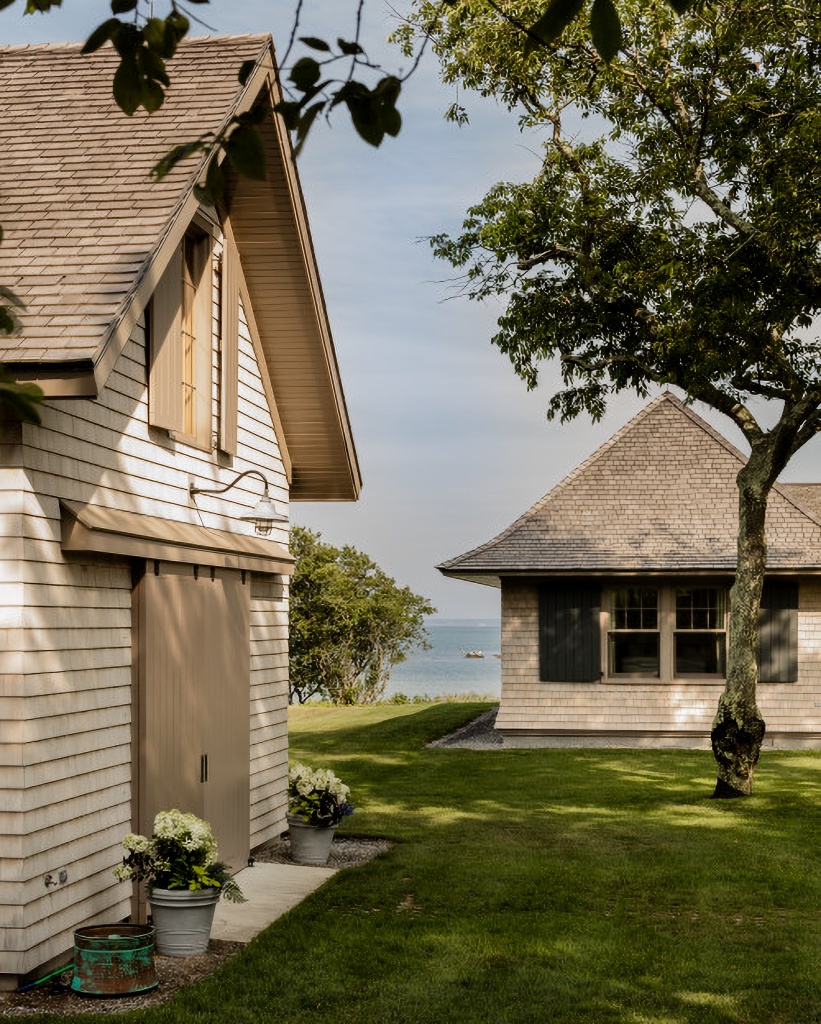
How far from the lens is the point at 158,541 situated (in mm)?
8609

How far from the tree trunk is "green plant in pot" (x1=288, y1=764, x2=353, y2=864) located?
5.66 meters

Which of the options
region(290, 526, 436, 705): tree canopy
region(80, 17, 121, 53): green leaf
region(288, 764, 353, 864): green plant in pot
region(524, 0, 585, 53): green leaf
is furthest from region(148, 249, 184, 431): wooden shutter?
region(290, 526, 436, 705): tree canopy

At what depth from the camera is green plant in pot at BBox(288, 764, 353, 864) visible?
10.5m

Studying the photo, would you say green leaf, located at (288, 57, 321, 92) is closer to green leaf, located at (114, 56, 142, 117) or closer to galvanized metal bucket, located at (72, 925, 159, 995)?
green leaf, located at (114, 56, 142, 117)

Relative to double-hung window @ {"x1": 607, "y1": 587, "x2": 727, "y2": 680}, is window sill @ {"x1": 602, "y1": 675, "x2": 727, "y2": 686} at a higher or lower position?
lower

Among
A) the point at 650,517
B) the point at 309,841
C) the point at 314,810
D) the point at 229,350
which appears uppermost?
the point at 229,350

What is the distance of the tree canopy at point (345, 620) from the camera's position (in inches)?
1302

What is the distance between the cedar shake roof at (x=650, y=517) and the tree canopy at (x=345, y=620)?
11.2 metres

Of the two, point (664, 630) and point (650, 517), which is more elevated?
point (650, 517)

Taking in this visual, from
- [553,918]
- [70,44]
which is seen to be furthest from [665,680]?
[70,44]

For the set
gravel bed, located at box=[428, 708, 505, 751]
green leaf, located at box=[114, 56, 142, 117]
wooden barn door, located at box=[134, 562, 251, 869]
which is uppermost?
green leaf, located at box=[114, 56, 142, 117]

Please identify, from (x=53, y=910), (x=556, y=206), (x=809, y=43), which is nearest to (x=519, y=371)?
(x=556, y=206)

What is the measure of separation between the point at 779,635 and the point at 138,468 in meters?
14.2

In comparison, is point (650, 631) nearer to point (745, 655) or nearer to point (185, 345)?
point (745, 655)
